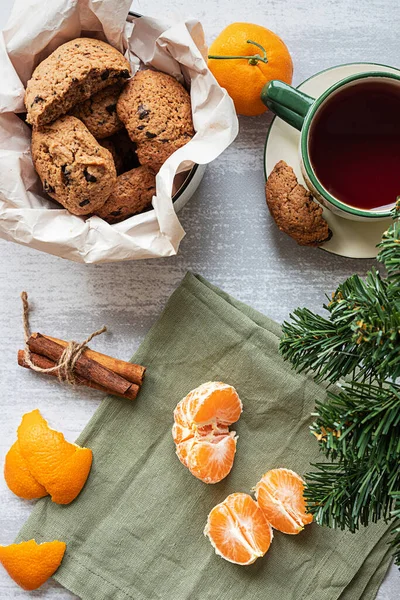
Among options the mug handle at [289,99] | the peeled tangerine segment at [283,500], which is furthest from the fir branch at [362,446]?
the mug handle at [289,99]

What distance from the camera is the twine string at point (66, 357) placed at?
1512 mm

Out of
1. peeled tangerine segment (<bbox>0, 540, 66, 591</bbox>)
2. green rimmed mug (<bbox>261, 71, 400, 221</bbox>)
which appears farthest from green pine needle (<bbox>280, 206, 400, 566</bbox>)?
peeled tangerine segment (<bbox>0, 540, 66, 591</bbox>)

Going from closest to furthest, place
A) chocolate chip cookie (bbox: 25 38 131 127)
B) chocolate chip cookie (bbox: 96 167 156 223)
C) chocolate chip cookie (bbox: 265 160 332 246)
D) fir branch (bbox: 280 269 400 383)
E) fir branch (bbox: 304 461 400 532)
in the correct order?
fir branch (bbox: 280 269 400 383) < fir branch (bbox: 304 461 400 532) < chocolate chip cookie (bbox: 25 38 131 127) < chocolate chip cookie (bbox: 96 167 156 223) < chocolate chip cookie (bbox: 265 160 332 246)

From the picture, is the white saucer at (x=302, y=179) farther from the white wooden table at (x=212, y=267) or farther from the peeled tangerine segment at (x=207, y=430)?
the peeled tangerine segment at (x=207, y=430)

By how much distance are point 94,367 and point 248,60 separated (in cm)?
77

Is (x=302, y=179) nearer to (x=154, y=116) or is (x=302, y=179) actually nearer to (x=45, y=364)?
(x=154, y=116)

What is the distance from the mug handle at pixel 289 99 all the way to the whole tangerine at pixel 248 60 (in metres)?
0.06

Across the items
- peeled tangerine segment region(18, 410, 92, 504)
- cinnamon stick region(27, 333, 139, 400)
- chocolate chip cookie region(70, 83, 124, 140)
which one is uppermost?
chocolate chip cookie region(70, 83, 124, 140)

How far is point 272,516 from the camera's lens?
57.0 inches

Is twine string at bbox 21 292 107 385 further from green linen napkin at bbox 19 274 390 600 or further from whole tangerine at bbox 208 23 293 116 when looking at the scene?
whole tangerine at bbox 208 23 293 116

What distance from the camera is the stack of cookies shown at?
1.21 metres

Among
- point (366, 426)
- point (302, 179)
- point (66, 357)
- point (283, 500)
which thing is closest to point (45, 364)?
point (66, 357)

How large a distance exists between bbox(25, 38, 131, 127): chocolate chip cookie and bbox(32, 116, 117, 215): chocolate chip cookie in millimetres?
35

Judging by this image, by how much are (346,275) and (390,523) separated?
0.58 metres
